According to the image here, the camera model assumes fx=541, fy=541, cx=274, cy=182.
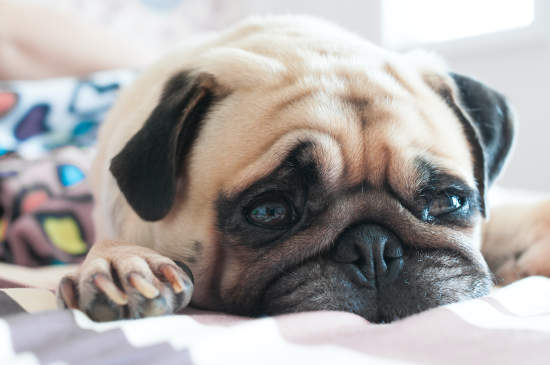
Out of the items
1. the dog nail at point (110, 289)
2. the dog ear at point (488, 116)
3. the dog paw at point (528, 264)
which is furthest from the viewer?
the dog ear at point (488, 116)

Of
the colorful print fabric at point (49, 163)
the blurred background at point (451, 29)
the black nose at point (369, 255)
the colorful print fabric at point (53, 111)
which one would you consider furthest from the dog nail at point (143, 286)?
the blurred background at point (451, 29)

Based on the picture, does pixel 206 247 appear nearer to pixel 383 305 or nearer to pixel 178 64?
pixel 383 305

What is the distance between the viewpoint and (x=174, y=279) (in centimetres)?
127

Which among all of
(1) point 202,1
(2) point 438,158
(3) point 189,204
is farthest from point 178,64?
(1) point 202,1

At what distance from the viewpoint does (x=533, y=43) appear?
13.7ft

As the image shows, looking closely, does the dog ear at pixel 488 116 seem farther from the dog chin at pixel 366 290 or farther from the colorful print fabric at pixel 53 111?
the colorful print fabric at pixel 53 111

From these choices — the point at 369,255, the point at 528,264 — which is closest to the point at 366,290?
the point at 369,255

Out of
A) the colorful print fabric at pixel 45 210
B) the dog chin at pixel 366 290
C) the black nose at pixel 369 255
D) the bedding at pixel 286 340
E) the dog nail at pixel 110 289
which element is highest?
the bedding at pixel 286 340

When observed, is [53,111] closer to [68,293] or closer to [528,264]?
[68,293]

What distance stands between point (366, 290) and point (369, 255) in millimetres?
88

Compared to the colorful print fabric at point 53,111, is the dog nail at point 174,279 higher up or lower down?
higher up

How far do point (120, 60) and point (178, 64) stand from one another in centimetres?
202

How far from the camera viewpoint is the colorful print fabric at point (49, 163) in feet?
8.77

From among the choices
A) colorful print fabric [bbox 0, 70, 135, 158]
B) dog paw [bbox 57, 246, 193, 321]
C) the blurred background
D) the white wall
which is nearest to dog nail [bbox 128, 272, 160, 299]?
dog paw [bbox 57, 246, 193, 321]
